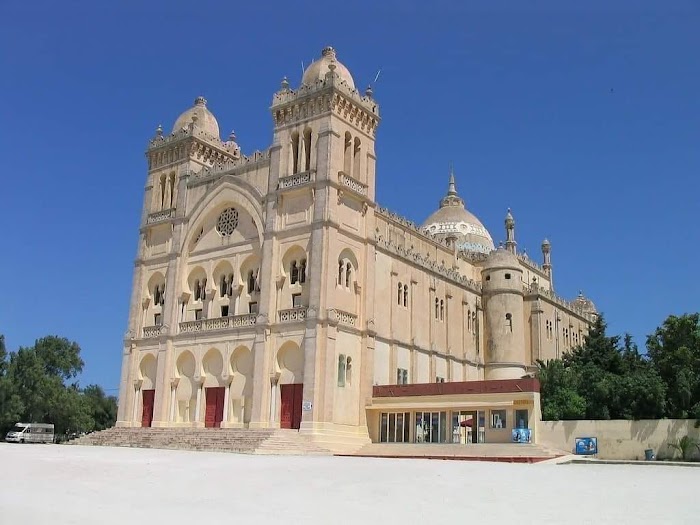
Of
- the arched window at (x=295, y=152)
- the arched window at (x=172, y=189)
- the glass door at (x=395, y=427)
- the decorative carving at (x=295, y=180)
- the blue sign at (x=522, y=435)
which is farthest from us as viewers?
the arched window at (x=172, y=189)

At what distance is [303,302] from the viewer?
134 feet

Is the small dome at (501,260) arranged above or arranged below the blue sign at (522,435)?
above

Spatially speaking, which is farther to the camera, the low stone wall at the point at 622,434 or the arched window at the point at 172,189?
the arched window at the point at 172,189

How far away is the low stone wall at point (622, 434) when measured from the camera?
113 ft

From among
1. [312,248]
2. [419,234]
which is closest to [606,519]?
[312,248]

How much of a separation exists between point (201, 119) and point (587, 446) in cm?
3244

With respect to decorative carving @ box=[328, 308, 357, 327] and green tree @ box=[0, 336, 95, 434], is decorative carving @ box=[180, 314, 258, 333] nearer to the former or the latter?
decorative carving @ box=[328, 308, 357, 327]

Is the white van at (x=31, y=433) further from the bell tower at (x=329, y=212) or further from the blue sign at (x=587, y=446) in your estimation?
the blue sign at (x=587, y=446)

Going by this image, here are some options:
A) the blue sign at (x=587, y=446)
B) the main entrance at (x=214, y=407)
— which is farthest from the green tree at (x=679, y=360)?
the main entrance at (x=214, y=407)

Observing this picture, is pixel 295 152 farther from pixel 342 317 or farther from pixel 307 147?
pixel 342 317

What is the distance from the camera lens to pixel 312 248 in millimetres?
40844

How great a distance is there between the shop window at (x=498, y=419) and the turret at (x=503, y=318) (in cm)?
1636

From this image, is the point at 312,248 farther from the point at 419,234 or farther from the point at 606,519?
the point at 606,519

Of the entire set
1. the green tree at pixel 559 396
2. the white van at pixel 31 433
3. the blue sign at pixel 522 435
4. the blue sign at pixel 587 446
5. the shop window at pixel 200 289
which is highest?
the shop window at pixel 200 289
